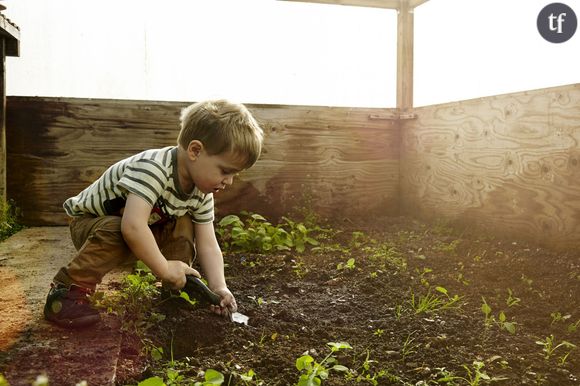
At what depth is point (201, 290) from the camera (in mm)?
2062

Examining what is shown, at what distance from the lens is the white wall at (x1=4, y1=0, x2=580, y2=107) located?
11.5 feet

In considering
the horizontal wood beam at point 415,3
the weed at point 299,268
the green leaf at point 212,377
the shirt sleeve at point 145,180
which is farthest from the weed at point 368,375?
the horizontal wood beam at point 415,3

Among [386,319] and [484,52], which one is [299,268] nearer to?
[386,319]

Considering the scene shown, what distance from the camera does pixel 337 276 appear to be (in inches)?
112

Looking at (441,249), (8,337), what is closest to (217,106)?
(8,337)

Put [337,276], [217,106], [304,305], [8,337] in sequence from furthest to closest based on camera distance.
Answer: [337,276]
[304,305]
[217,106]
[8,337]

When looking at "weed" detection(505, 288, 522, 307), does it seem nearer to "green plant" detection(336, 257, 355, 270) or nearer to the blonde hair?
"green plant" detection(336, 257, 355, 270)

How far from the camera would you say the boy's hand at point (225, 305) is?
6.73 ft

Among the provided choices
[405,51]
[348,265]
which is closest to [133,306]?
[348,265]

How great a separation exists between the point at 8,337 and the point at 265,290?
1.24 meters

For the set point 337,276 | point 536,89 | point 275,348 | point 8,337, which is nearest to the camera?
point 8,337

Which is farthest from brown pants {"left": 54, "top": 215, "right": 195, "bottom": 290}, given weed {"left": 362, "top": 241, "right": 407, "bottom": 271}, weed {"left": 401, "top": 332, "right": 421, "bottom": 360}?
weed {"left": 362, "top": 241, "right": 407, "bottom": 271}

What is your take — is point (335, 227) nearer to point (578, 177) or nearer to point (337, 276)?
point (337, 276)

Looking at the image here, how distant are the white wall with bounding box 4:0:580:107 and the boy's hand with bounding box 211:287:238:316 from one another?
2.18 metres
